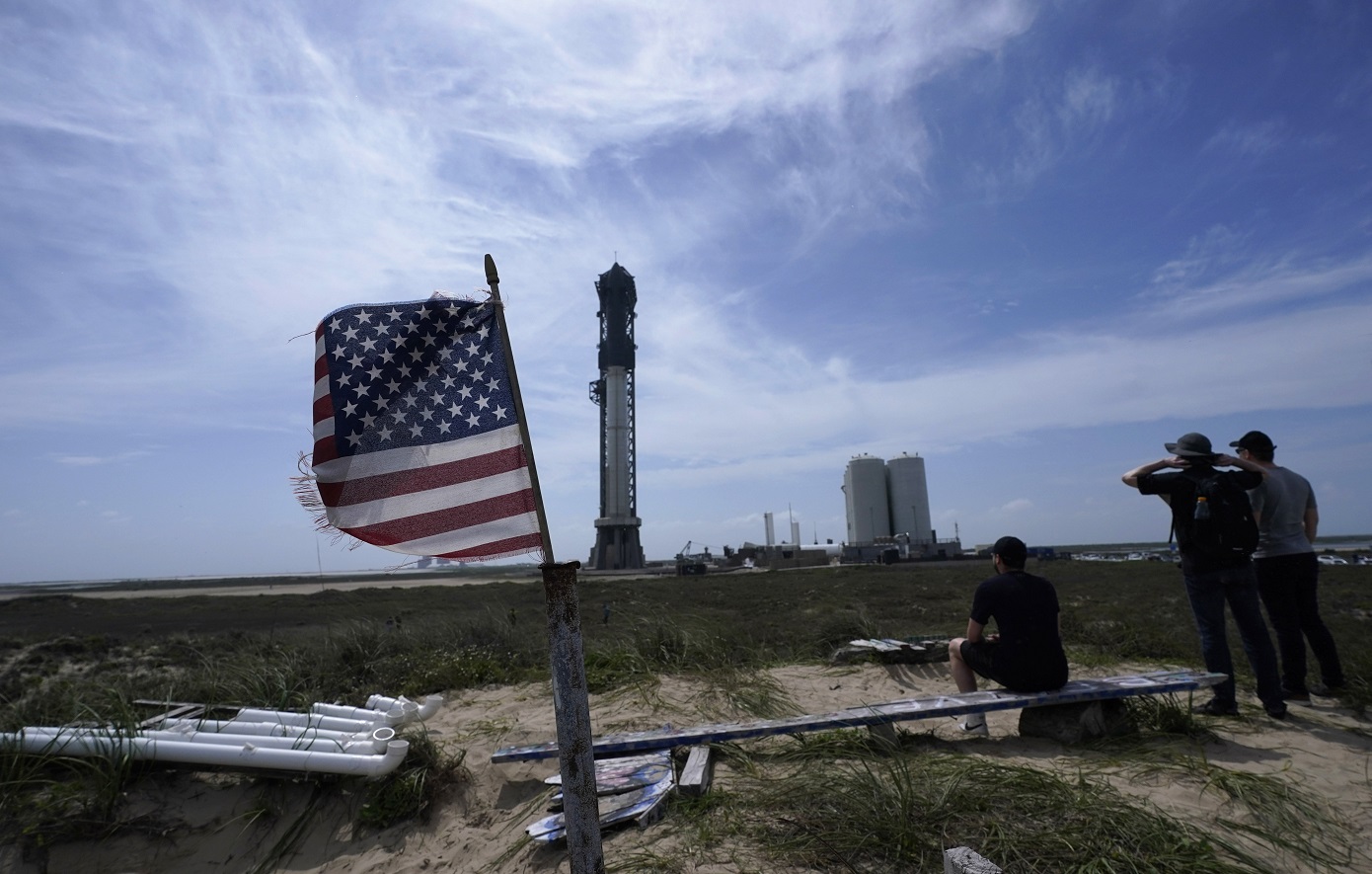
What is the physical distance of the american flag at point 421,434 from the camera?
10.9 feet

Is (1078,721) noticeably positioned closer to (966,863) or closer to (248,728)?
(966,863)

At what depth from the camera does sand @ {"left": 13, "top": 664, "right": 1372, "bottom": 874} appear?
13.1 ft

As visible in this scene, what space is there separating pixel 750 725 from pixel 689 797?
0.87m

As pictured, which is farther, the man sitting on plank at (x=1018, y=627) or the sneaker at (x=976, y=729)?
the sneaker at (x=976, y=729)

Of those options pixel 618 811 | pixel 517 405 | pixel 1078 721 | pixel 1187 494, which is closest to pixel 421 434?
pixel 517 405

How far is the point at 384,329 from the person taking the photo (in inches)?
135

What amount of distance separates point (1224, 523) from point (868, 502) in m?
61.9

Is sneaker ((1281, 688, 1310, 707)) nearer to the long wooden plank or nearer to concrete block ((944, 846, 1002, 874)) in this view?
the long wooden plank

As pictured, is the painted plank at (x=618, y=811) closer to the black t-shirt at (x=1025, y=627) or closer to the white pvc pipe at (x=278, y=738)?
the white pvc pipe at (x=278, y=738)

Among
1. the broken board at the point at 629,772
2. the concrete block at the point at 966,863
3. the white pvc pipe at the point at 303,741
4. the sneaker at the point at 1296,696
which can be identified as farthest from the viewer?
the sneaker at the point at 1296,696

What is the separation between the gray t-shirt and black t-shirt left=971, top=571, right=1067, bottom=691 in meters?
2.40

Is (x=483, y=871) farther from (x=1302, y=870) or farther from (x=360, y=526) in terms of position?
(x=1302, y=870)

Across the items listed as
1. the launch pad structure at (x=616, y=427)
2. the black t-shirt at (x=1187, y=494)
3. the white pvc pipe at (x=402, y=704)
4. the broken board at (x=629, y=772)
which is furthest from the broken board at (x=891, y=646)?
the launch pad structure at (x=616, y=427)

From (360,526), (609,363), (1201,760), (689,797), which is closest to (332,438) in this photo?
(360,526)
